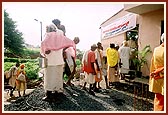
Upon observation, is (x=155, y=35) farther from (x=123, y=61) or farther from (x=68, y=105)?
(x=68, y=105)

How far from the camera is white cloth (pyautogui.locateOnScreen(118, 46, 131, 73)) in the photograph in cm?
705

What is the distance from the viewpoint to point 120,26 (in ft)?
31.1

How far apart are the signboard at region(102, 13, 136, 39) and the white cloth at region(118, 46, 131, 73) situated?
151 cm

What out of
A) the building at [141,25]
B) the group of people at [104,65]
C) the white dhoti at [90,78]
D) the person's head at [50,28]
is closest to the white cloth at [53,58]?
the person's head at [50,28]

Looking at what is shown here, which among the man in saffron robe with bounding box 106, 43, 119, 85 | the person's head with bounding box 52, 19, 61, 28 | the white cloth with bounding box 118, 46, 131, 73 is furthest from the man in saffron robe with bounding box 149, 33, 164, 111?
the white cloth with bounding box 118, 46, 131, 73

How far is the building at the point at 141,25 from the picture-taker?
7.22 metres

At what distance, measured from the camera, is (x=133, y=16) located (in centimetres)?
842

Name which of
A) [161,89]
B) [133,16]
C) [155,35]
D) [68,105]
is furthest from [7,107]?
[133,16]

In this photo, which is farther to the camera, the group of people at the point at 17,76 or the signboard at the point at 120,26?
the signboard at the point at 120,26

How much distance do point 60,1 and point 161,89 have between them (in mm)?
1680

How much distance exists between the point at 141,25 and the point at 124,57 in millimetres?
1467

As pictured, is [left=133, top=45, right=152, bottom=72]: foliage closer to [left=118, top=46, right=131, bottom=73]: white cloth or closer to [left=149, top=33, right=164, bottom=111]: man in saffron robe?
[left=118, top=46, right=131, bottom=73]: white cloth

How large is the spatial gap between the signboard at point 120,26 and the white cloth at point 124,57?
1.51 metres

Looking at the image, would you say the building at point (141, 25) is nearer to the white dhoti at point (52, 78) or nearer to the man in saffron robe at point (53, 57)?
the man in saffron robe at point (53, 57)
